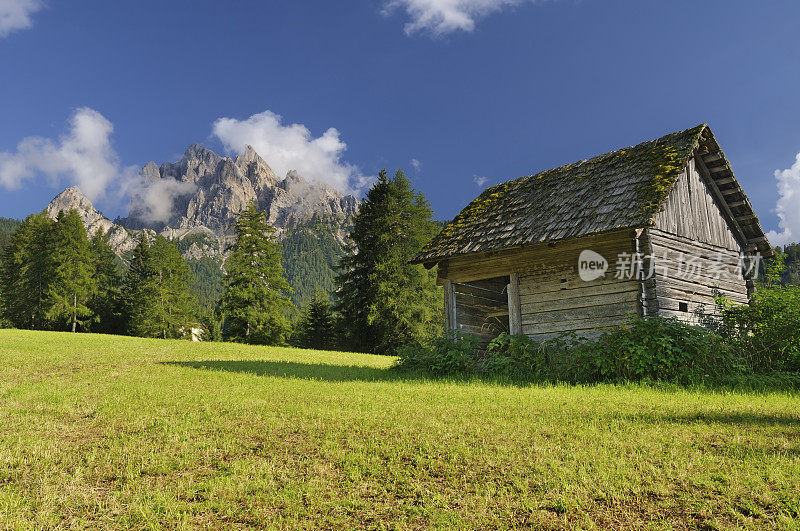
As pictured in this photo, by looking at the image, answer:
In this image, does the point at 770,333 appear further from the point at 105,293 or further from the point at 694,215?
the point at 105,293

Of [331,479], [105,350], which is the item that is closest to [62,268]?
[105,350]

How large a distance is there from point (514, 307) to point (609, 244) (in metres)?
3.29

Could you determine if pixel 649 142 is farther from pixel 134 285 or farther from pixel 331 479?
pixel 134 285

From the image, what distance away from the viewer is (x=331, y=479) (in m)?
4.97

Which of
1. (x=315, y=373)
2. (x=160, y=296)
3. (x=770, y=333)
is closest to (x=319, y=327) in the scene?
(x=160, y=296)

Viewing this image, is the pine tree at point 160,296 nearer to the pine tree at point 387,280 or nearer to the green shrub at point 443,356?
the pine tree at point 387,280

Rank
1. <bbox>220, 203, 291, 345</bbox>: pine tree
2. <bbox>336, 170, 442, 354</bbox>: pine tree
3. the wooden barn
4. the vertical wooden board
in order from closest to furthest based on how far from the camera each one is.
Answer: the wooden barn
the vertical wooden board
<bbox>336, 170, 442, 354</bbox>: pine tree
<bbox>220, 203, 291, 345</bbox>: pine tree

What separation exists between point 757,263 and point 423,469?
16986mm

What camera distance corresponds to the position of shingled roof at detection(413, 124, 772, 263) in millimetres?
13156

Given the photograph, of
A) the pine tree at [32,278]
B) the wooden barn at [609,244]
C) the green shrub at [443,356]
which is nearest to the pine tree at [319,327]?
the pine tree at [32,278]

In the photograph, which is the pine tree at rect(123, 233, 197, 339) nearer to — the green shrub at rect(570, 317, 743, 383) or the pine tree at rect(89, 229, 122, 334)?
the pine tree at rect(89, 229, 122, 334)

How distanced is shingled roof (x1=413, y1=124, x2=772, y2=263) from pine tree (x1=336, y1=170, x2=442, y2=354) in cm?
1837

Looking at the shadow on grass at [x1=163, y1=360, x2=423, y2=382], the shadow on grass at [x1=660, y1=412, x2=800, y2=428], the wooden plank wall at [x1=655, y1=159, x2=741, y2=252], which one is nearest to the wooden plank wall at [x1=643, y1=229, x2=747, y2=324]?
the wooden plank wall at [x1=655, y1=159, x2=741, y2=252]

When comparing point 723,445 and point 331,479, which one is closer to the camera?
point 331,479
